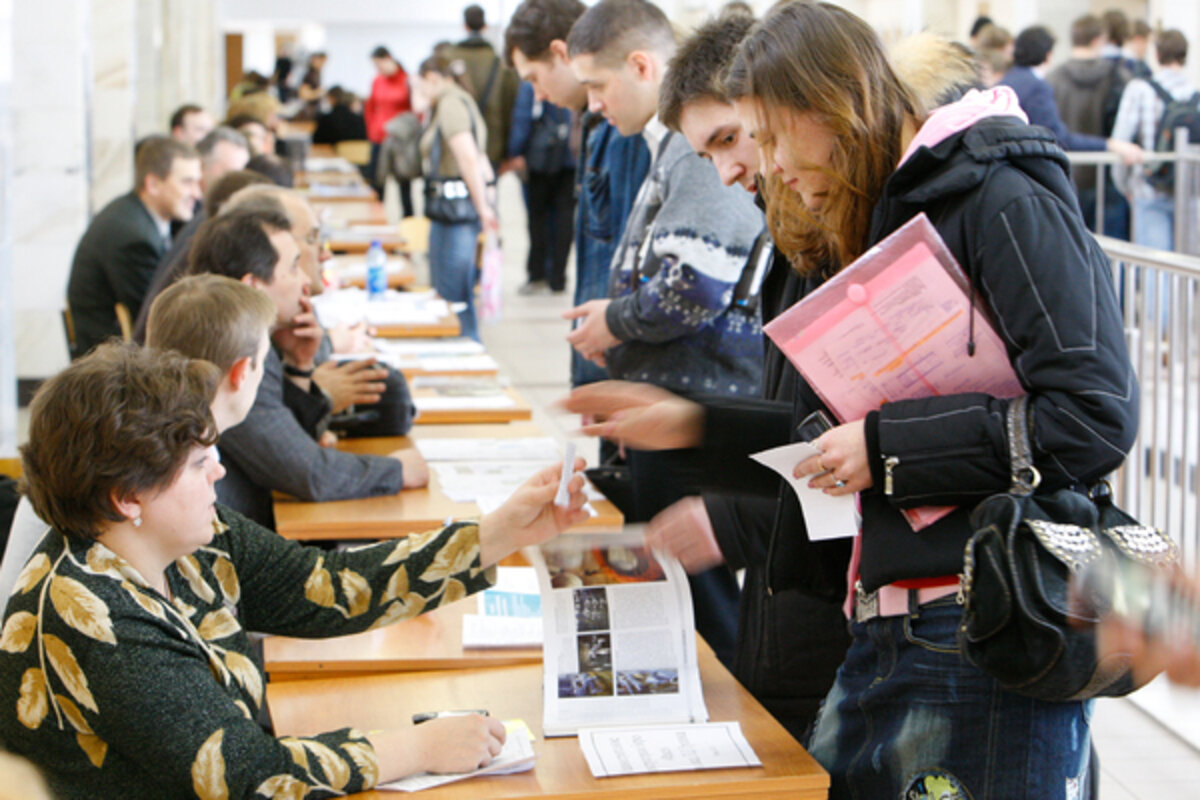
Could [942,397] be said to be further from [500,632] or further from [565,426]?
[565,426]

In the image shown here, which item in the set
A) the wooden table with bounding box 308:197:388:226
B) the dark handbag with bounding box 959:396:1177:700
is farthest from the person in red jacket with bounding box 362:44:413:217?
the dark handbag with bounding box 959:396:1177:700

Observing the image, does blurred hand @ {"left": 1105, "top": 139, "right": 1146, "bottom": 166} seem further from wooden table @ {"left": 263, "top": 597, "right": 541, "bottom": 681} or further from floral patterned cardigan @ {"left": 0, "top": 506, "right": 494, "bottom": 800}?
floral patterned cardigan @ {"left": 0, "top": 506, "right": 494, "bottom": 800}

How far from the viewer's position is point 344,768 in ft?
5.53

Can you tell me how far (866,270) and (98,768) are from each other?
1.10 metres

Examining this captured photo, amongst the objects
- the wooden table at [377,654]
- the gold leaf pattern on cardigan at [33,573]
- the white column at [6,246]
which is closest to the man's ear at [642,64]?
the wooden table at [377,654]

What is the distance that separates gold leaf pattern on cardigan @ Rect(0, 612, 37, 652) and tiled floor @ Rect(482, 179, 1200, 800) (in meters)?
0.78

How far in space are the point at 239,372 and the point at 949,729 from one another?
1.45 meters

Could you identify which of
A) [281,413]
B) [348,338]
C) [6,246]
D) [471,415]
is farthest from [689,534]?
[6,246]

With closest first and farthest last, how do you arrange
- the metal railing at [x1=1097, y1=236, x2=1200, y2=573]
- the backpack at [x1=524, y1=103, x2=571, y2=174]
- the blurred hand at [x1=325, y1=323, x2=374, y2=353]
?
the metal railing at [x1=1097, y1=236, x2=1200, y2=573], the blurred hand at [x1=325, y1=323, x2=374, y2=353], the backpack at [x1=524, y1=103, x2=571, y2=174]

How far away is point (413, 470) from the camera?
3113 mm

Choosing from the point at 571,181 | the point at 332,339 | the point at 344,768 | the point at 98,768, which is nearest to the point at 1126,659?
the point at 344,768

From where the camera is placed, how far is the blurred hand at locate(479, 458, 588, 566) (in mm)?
2031

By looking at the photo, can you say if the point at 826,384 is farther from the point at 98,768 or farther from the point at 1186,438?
the point at 1186,438

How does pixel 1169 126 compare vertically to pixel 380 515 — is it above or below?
above
